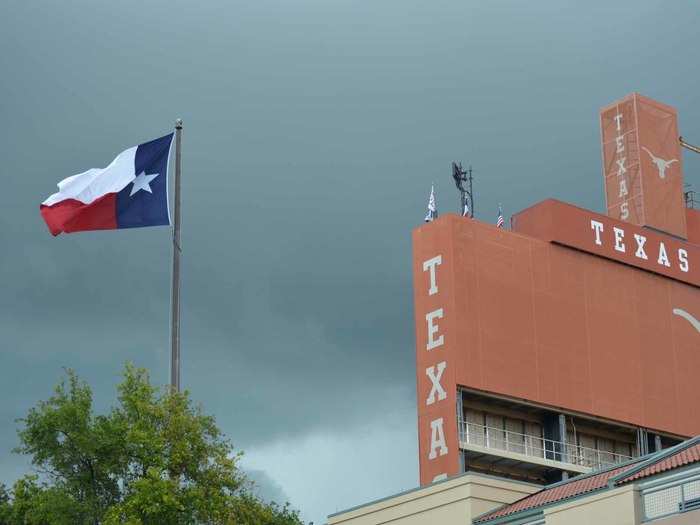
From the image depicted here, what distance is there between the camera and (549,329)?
90188mm

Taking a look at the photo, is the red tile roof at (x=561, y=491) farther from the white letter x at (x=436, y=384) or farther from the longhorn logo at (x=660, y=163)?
the longhorn logo at (x=660, y=163)

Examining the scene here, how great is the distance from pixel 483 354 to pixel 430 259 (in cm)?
651

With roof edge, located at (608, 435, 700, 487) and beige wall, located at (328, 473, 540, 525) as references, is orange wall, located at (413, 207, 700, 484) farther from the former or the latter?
roof edge, located at (608, 435, 700, 487)

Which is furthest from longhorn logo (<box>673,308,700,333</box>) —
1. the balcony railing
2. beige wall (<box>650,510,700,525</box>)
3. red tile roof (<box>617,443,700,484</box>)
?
beige wall (<box>650,510,700,525</box>)

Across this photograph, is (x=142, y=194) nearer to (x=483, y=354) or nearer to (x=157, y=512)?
(x=157, y=512)

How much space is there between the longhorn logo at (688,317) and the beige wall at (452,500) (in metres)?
50.1

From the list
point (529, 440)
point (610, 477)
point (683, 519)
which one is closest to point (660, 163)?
point (529, 440)

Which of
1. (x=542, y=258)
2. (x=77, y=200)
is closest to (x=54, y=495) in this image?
(x=77, y=200)

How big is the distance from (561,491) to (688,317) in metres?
54.6

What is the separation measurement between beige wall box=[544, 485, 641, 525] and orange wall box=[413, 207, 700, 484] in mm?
39625

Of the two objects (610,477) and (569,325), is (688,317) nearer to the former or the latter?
(569,325)

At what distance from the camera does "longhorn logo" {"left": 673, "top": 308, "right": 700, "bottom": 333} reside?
98.9 meters

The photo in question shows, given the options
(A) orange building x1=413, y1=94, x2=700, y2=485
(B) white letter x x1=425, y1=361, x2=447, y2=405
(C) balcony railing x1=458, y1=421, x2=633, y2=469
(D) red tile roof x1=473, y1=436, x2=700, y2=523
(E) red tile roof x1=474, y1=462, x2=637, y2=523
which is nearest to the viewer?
(D) red tile roof x1=473, y1=436, x2=700, y2=523

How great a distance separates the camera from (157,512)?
4966cm
